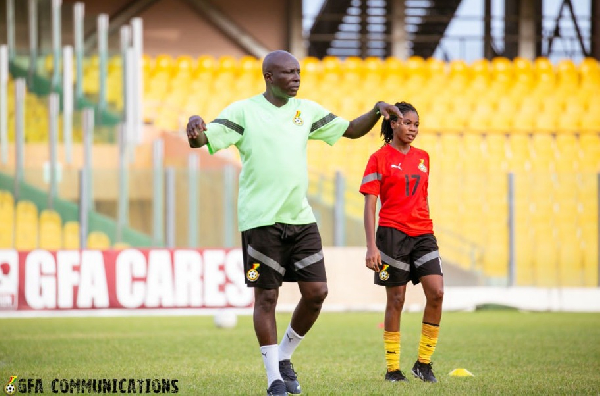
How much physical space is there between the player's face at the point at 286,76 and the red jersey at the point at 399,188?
45.4 inches

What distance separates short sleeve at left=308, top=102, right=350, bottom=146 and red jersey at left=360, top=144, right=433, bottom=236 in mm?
668

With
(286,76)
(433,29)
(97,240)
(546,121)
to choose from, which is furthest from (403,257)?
(433,29)

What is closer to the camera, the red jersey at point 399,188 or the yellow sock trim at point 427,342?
the yellow sock trim at point 427,342

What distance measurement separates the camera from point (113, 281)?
46.4ft

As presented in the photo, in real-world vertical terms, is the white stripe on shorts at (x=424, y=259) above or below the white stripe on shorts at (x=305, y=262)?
below

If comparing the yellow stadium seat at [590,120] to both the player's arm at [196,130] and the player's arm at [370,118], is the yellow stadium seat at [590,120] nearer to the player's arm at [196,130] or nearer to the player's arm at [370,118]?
the player's arm at [370,118]

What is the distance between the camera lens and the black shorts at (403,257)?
6.87 metres

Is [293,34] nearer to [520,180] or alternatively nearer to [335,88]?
[335,88]

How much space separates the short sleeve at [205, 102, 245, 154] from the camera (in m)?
5.84

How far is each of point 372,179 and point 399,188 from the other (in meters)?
0.19

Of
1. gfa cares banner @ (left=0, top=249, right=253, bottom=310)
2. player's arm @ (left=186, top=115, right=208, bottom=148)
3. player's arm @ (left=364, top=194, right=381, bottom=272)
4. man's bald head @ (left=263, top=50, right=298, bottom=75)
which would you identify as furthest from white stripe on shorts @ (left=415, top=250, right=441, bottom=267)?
gfa cares banner @ (left=0, top=249, right=253, bottom=310)

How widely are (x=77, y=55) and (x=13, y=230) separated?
4.29 meters

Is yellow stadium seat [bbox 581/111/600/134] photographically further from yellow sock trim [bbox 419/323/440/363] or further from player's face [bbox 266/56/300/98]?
player's face [bbox 266/56/300/98]

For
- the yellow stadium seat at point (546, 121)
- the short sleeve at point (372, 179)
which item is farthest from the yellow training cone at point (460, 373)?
the yellow stadium seat at point (546, 121)
